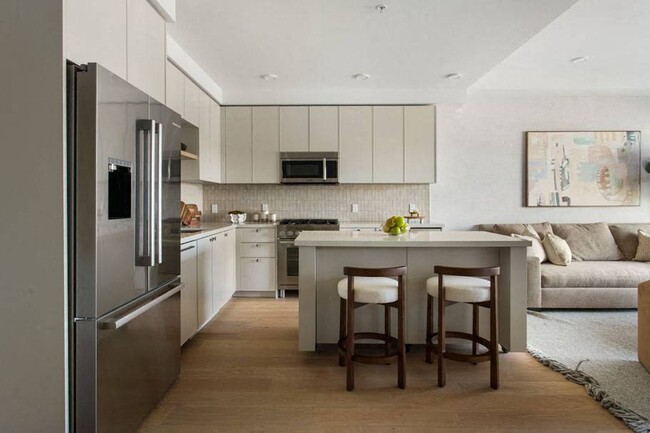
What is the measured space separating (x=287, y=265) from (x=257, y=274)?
1.27 ft

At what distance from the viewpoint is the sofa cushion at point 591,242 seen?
4430mm

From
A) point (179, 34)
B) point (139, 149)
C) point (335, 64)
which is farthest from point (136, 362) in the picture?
point (335, 64)

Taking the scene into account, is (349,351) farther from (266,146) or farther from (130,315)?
(266,146)

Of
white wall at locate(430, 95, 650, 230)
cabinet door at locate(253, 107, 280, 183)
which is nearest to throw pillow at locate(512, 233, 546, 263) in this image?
white wall at locate(430, 95, 650, 230)

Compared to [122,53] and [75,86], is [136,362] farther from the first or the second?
[122,53]

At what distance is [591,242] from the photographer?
4.48 metres

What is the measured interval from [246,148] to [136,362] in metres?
3.40

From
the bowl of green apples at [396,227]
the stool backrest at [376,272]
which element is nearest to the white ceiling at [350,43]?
the bowl of green apples at [396,227]

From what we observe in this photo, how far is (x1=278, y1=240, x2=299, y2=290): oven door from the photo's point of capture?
459cm

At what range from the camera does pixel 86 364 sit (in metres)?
1.50

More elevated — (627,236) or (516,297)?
(627,236)

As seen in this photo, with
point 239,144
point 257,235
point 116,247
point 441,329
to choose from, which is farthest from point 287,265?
point 116,247

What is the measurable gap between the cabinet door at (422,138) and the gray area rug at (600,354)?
2.04 m

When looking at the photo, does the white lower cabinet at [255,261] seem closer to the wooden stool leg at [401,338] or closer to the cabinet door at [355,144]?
the cabinet door at [355,144]
